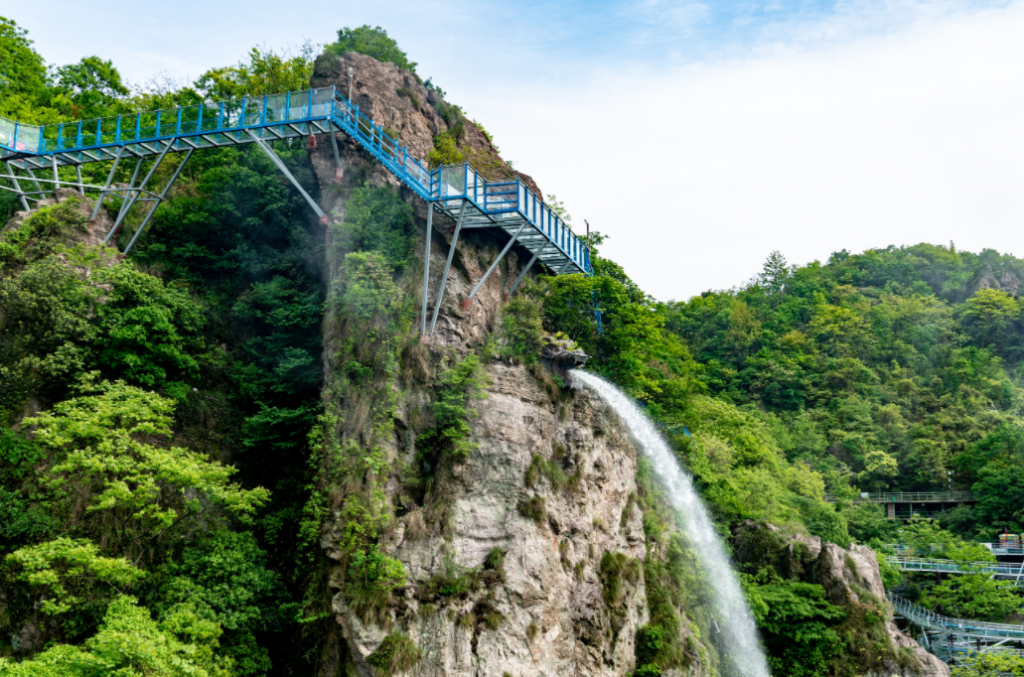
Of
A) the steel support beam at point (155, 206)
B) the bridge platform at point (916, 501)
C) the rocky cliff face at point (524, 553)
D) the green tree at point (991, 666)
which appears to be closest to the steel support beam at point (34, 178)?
the steel support beam at point (155, 206)

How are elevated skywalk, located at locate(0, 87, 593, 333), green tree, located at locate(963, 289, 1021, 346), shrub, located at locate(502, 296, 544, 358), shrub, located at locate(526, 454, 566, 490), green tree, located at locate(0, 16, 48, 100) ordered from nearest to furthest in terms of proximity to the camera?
shrub, located at locate(526, 454, 566, 490), elevated skywalk, located at locate(0, 87, 593, 333), shrub, located at locate(502, 296, 544, 358), green tree, located at locate(0, 16, 48, 100), green tree, located at locate(963, 289, 1021, 346)

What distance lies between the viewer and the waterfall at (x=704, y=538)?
28969 millimetres

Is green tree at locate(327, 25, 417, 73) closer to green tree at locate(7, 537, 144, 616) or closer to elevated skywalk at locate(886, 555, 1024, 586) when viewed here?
green tree at locate(7, 537, 144, 616)

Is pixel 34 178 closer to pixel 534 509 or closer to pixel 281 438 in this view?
pixel 281 438

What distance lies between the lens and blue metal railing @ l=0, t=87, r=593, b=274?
24781mm

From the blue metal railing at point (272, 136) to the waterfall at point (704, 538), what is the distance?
21.6 ft

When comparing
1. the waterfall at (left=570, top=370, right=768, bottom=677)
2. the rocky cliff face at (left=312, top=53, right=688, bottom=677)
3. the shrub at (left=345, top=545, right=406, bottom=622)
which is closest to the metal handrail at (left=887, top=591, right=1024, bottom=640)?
the waterfall at (left=570, top=370, right=768, bottom=677)

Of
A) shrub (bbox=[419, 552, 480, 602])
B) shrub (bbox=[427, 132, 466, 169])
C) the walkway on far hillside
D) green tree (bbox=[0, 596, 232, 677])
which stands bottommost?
the walkway on far hillside

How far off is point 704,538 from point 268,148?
21.1 m

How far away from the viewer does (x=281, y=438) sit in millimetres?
24188

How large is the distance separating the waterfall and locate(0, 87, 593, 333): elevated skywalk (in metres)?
5.93

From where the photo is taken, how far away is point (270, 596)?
20.3 metres

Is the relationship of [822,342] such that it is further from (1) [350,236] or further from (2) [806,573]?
(1) [350,236]

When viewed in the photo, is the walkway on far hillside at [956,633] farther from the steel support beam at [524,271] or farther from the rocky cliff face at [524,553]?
the steel support beam at [524,271]
